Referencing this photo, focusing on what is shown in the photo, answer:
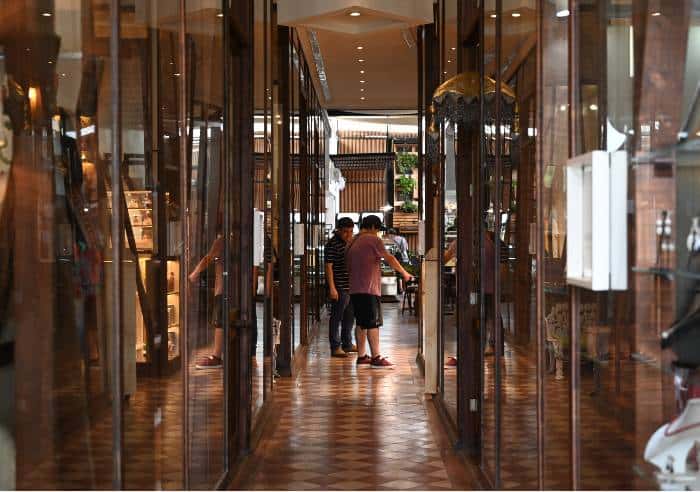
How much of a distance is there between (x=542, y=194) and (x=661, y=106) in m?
1.25

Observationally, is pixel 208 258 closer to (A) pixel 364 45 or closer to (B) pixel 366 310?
(B) pixel 366 310

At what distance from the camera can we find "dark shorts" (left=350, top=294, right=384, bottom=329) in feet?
35.9

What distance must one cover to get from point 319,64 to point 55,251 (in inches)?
464

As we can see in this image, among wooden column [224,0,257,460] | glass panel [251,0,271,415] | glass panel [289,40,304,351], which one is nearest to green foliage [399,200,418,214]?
glass panel [289,40,304,351]

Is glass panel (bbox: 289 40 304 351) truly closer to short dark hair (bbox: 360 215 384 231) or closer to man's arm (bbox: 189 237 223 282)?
short dark hair (bbox: 360 215 384 231)

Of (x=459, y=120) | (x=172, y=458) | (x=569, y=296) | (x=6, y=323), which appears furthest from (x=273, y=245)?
(x=6, y=323)

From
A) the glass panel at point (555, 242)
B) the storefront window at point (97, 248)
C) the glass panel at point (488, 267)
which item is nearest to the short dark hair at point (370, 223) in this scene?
the glass panel at point (488, 267)

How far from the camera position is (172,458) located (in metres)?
3.84

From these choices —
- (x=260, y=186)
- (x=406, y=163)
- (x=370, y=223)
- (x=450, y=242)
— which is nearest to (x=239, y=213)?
(x=260, y=186)

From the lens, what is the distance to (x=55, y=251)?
2.64m

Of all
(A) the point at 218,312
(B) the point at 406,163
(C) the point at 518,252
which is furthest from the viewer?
(B) the point at 406,163

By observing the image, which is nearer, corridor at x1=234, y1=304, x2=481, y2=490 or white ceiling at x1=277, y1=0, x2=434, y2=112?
corridor at x1=234, y1=304, x2=481, y2=490

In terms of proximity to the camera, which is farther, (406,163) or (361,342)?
(406,163)

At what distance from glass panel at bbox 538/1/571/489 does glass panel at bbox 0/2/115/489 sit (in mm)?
1370
